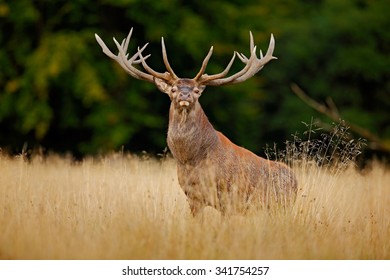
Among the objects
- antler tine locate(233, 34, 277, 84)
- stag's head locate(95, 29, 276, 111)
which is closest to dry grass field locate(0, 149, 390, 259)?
stag's head locate(95, 29, 276, 111)

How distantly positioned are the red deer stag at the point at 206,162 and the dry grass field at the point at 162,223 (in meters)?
0.19

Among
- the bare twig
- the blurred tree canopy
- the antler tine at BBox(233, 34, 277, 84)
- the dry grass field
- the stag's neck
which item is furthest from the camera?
the blurred tree canopy

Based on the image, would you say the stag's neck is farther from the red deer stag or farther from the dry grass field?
the dry grass field

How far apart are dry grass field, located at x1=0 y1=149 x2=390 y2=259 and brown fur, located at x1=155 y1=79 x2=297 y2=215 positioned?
19 centimetres

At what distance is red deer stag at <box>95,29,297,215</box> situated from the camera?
696 centimetres

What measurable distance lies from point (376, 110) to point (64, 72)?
10.0 m

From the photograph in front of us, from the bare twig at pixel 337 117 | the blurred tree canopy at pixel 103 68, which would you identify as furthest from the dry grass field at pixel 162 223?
the blurred tree canopy at pixel 103 68

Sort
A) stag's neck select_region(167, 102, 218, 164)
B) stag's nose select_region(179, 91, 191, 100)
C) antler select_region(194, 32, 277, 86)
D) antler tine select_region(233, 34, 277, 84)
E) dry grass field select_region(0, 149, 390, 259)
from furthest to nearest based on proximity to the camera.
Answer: antler tine select_region(233, 34, 277, 84)
antler select_region(194, 32, 277, 86)
stag's neck select_region(167, 102, 218, 164)
stag's nose select_region(179, 91, 191, 100)
dry grass field select_region(0, 149, 390, 259)

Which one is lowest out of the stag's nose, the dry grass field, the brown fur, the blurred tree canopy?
the dry grass field

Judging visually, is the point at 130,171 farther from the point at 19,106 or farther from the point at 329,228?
the point at 19,106

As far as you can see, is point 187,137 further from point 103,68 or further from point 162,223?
point 103,68

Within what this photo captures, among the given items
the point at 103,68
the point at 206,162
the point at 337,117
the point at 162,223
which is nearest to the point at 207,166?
A: the point at 206,162

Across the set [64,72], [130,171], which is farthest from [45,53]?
[130,171]

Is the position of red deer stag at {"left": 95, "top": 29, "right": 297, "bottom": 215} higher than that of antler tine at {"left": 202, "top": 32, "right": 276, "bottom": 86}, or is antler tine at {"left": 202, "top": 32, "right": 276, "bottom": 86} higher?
antler tine at {"left": 202, "top": 32, "right": 276, "bottom": 86}
